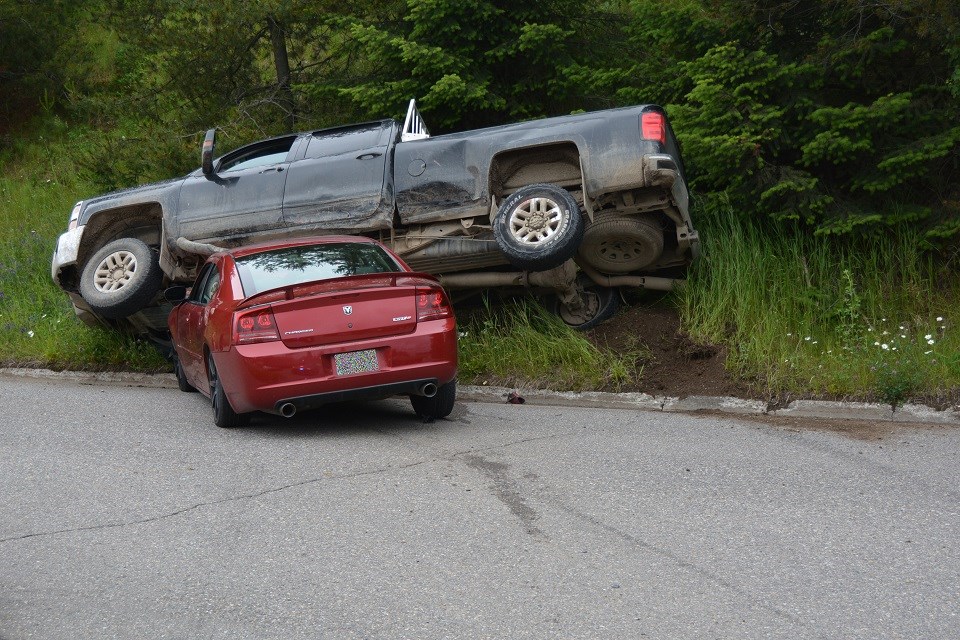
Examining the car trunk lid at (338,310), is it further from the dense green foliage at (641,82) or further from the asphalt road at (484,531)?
the dense green foliage at (641,82)

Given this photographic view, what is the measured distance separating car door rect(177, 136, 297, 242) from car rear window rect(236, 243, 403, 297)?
1801 mm

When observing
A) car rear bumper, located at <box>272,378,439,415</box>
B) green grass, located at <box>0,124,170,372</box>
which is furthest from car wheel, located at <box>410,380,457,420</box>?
green grass, located at <box>0,124,170,372</box>

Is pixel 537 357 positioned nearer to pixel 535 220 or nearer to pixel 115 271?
pixel 535 220

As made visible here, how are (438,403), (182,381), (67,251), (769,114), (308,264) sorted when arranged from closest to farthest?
1. (438,403)
2. (308,264)
3. (769,114)
4. (182,381)
5. (67,251)

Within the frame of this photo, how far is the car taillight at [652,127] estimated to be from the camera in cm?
986

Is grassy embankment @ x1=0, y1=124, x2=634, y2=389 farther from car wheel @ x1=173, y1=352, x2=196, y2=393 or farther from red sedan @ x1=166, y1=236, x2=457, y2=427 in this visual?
red sedan @ x1=166, y1=236, x2=457, y2=427

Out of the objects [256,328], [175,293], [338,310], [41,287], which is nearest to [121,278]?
[175,293]

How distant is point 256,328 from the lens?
8.11 meters

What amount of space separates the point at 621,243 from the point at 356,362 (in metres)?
3.55

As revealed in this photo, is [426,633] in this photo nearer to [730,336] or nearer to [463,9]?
[730,336]

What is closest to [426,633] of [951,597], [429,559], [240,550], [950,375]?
[429,559]

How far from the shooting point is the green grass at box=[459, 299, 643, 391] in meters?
10.4

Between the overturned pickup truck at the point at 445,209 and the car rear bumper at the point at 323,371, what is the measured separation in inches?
69.8

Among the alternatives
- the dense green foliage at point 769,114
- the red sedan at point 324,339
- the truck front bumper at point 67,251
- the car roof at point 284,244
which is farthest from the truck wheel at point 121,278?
the dense green foliage at point 769,114
